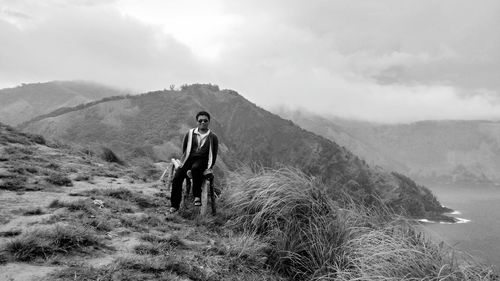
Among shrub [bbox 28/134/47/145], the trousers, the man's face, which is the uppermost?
the man's face

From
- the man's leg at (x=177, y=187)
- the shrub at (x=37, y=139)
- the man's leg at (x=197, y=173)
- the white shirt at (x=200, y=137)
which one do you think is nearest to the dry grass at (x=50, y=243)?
the man's leg at (x=177, y=187)

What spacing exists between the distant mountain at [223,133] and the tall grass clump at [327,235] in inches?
3758

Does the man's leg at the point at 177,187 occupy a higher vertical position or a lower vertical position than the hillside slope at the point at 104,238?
higher

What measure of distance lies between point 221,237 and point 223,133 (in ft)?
513

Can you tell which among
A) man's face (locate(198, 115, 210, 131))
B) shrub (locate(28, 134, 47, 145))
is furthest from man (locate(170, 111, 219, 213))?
shrub (locate(28, 134, 47, 145))

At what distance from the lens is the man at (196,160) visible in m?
7.53

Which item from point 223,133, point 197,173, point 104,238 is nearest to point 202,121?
point 197,173

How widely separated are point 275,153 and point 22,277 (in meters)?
156

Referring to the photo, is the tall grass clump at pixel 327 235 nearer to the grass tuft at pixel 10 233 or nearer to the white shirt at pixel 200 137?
the white shirt at pixel 200 137

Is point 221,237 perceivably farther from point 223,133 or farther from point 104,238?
point 223,133

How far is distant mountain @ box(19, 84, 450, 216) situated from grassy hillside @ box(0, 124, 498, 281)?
9466 cm

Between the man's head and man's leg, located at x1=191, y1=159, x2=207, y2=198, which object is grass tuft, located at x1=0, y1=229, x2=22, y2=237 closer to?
man's leg, located at x1=191, y1=159, x2=207, y2=198

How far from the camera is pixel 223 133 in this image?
532ft

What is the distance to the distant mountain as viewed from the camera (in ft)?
395
